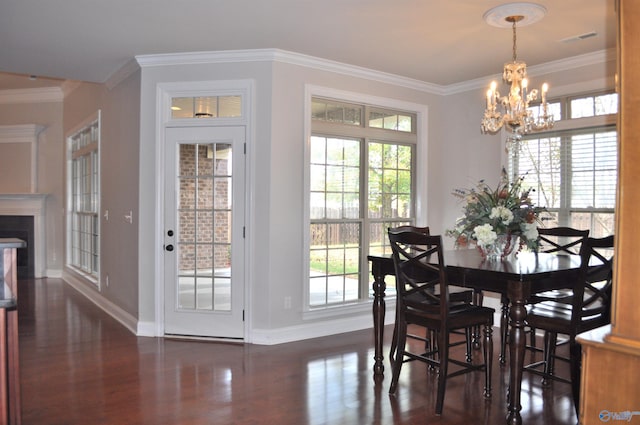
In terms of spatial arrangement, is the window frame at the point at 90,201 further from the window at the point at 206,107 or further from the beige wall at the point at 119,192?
the window at the point at 206,107

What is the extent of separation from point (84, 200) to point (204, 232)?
353 cm

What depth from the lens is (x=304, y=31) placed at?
4160 mm

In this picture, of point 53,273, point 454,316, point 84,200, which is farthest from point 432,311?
point 53,273

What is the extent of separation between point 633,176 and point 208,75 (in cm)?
405

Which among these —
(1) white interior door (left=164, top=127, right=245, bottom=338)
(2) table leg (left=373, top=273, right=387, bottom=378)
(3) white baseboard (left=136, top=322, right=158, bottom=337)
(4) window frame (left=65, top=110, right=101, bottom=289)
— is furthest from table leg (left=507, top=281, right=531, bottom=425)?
(4) window frame (left=65, top=110, right=101, bottom=289)

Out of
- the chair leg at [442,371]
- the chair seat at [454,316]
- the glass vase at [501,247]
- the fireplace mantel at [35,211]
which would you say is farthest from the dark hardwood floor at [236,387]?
the fireplace mantel at [35,211]

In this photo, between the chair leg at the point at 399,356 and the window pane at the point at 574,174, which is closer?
the chair leg at the point at 399,356

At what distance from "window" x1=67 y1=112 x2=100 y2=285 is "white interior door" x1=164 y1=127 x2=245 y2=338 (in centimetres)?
198

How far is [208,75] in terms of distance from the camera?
4789 mm

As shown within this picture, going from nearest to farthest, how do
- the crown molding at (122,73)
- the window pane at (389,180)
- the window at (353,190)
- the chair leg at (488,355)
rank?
the chair leg at (488,355) → the crown molding at (122,73) → the window at (353,190) → the window pane at (389,180)

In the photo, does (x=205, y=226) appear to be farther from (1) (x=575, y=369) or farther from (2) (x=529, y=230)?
(1) (x=575, y=369)

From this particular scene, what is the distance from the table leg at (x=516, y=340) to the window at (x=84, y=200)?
5.14 metres

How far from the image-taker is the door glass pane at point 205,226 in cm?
482

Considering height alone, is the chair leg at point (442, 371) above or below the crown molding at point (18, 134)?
below
